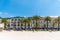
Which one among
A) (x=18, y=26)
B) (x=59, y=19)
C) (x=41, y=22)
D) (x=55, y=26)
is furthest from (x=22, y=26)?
(x=59, y=19)

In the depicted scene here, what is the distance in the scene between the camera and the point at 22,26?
85.7m

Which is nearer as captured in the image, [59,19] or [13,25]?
[59,19]

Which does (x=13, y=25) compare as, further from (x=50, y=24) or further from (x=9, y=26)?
(x=50, y=24)

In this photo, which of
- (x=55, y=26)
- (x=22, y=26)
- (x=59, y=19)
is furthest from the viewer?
(x=22, y=26)

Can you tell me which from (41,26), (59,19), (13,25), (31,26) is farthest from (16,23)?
(59,19)

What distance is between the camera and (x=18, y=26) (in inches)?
3435

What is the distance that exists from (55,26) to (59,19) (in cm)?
1612

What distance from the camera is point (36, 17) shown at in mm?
63625

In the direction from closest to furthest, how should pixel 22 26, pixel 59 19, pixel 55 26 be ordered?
pixel 59 19 → pixel 55 26 → pixel 22 26

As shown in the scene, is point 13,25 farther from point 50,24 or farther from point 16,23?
point 50,24

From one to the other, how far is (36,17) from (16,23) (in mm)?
26322

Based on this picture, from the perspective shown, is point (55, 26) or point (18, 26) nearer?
point (55, 26)

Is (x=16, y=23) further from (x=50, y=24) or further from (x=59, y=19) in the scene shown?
(x=59, y=19)

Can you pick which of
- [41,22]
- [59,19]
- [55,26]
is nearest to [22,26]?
[41,22]
